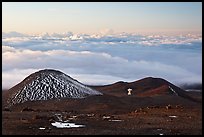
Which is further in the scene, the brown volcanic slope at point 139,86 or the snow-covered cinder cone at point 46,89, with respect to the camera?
the brown volcanic slope at point 139,86

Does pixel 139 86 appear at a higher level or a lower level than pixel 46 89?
lower

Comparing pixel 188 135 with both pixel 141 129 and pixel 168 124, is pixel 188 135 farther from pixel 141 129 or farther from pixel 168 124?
pixel 168 124

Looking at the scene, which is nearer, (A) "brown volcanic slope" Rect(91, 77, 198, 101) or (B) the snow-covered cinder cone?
(B) the snow-covered cinder cone

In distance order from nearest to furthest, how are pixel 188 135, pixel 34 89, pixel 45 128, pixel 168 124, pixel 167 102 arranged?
pixel 188 135 < pixel 45 128 < pixel 168 124 < pixel 167 102 < pixel 34 89

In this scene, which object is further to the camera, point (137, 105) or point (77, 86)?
point (77, 86)

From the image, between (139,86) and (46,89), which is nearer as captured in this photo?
(46,89)

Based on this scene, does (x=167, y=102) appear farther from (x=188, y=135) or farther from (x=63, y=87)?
(x=188, y=135)

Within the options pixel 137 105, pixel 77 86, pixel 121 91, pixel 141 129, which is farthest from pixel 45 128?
pixel 121 91

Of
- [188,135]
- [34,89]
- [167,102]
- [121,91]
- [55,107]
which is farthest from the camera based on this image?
[121,91]
